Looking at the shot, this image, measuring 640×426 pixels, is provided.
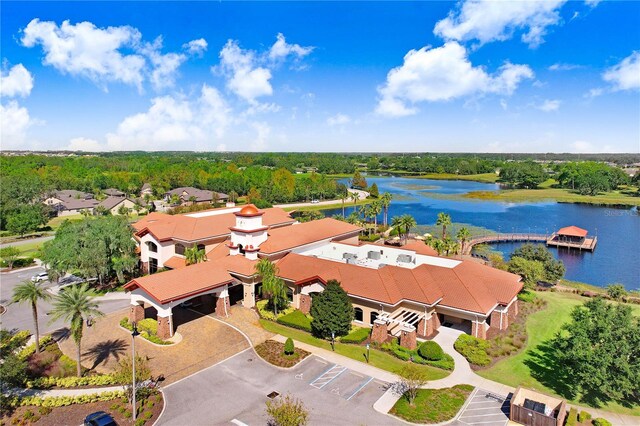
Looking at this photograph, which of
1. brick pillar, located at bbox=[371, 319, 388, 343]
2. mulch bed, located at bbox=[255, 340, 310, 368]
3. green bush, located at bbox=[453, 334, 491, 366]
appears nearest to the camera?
mulch bed, located at bbox=[255, 340, 310, 368]

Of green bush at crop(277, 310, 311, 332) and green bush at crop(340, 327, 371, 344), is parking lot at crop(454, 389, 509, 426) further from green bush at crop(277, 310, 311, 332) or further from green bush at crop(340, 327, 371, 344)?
green bush at crop(277, 310, 311, 332)

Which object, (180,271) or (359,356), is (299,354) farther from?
(180,271)

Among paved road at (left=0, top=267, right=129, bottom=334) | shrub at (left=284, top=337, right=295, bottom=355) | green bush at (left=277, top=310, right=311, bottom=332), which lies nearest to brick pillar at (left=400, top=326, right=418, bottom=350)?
green bush at (left=277, top=310, right=311, bottom=332)

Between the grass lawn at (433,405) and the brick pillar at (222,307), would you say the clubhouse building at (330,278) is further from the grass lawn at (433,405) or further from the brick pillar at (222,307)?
the grass lawn at (433,405)

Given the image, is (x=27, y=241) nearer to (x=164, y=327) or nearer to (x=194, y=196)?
(x=194, y=196)

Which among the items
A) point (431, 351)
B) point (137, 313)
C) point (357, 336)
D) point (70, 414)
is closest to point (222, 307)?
point (137, 313)

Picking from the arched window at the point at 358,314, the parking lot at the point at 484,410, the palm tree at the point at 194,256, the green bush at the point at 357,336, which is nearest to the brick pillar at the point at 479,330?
the parking lot at the point at 484,410
